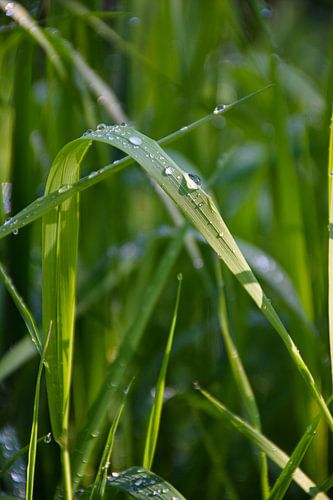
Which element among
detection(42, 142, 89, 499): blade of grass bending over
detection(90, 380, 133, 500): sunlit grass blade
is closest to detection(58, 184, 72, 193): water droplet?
detection(42, 142, 89, 499): blade of grass bending over

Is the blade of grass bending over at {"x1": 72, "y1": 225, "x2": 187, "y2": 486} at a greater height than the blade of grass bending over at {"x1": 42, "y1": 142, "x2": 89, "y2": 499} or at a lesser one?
lesser

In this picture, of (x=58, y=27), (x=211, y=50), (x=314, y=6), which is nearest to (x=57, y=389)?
(x=58, y=27)

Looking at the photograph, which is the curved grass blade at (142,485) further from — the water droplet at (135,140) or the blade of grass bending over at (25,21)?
the blade of grass bending over at (25,21)

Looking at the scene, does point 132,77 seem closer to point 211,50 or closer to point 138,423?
point 211,50

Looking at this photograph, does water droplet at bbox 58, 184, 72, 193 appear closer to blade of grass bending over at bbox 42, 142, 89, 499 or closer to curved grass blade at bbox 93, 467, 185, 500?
blade of grass bending over at bbox 42, 142, 89, 499

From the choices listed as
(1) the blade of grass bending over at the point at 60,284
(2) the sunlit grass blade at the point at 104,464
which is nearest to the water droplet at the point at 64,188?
(1) the blade of grass bending over at the point at 60,284

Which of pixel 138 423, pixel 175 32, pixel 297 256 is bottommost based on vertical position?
pixel 138 423

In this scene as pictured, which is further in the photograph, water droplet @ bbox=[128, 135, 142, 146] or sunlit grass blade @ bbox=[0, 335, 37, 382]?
sunlit grass blade @ bbox=[0, 335, 37, 382]
